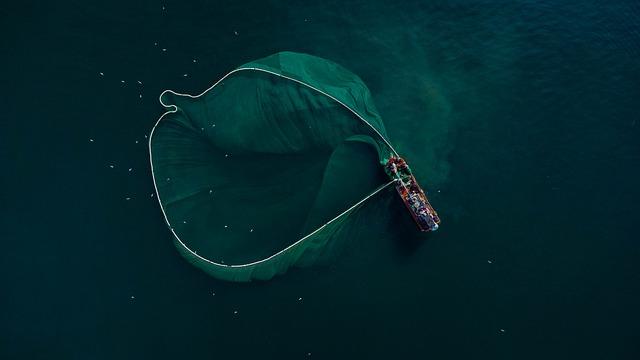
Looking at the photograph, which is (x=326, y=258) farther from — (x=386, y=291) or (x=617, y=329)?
(x=617, y=329)

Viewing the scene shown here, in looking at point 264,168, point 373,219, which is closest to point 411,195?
point 373,219

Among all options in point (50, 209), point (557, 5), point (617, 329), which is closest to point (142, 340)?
point (50, 209)

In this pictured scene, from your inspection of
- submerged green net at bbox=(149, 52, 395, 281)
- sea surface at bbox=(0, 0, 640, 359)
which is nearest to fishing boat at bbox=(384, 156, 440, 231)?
submerged green net at bbox=(149, 52, 395, 281)

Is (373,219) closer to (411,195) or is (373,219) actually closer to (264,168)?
(411,195)

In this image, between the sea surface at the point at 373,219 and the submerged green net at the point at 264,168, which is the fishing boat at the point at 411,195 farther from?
the sea surface at the point at 373,219

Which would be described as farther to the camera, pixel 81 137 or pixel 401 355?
pixel 81 137

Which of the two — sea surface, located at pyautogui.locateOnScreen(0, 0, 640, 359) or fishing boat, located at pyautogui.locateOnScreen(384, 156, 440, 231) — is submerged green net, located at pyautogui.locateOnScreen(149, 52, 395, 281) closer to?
fishing boat, located at pyautogui.locateOnScreen(384, 156, 440, 231)
